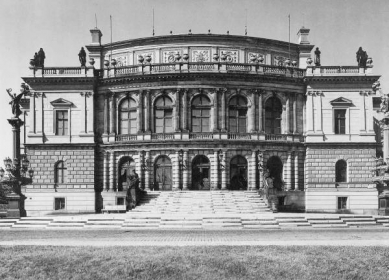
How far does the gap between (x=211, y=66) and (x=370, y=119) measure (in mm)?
16313

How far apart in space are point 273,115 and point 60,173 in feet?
70.5

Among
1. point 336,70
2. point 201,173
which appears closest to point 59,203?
point 201,173

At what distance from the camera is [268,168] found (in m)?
44.9

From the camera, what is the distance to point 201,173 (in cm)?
4428

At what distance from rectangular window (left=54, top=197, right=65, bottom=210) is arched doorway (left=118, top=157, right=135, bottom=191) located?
5515 millimetres

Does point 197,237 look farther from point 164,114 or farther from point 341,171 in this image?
point 341,171

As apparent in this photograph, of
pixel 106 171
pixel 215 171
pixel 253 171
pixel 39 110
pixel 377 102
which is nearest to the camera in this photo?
pixel 215 171

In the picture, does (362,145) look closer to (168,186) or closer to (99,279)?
(168,186)

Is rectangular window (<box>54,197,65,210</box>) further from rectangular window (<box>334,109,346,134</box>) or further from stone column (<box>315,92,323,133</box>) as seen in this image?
rectangular window (<box>334,109,346,134</box>)

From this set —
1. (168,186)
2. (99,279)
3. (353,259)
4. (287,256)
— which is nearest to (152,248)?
(99,279)

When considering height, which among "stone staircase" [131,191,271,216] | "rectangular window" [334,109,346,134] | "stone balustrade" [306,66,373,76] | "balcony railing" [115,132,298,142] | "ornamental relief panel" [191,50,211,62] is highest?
"ornamental relief panel" [191,50,211,62]

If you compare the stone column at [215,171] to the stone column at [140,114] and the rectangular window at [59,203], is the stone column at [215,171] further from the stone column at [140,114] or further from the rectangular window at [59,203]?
the rectangular window at [59,203]

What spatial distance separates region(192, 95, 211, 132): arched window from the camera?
1764 inches

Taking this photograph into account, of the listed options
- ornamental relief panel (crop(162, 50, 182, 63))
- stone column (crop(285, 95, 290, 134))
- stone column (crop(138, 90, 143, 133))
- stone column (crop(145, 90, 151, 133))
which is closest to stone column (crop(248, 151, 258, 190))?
stone column (crop(285, 95, 290, 134))
